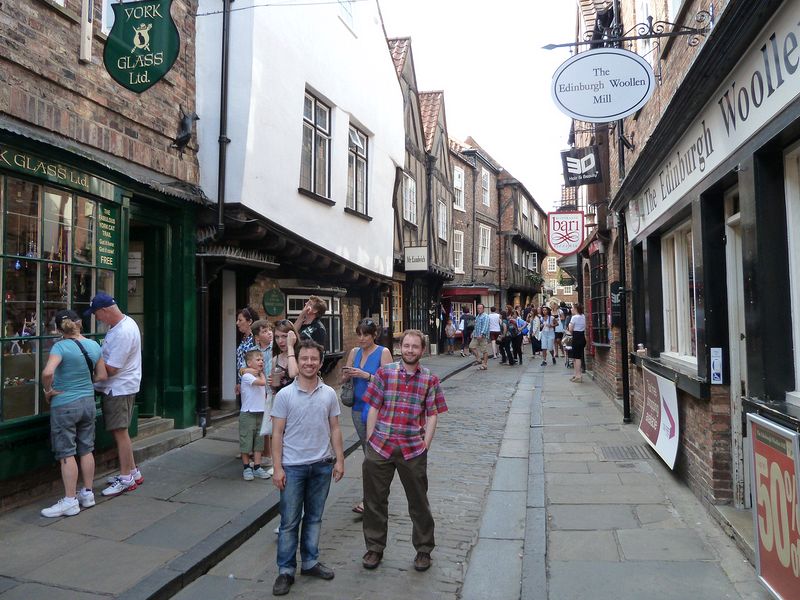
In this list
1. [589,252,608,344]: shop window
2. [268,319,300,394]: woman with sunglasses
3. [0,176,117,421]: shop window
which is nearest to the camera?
[0,176,117,421]: shop window

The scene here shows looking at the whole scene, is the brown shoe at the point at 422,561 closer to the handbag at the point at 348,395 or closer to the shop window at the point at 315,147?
the handbag at the point at 348,395

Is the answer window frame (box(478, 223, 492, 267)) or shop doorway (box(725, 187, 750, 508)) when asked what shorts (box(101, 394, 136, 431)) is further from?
window frame (box(478, 223, 492, 267))

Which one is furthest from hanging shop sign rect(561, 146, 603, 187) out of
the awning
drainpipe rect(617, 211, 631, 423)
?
the awning

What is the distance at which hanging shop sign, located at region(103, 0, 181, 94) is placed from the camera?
6020mm

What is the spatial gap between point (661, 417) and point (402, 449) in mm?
3725

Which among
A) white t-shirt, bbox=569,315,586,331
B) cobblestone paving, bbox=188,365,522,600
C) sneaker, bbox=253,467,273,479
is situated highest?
white t-shirt, bbox=569,315,586,331

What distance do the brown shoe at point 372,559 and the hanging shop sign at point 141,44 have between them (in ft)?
15.0

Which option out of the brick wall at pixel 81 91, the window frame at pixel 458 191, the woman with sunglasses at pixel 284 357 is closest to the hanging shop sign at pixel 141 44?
the brick wall at pixel 81 91

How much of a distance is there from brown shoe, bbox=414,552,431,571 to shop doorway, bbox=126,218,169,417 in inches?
172

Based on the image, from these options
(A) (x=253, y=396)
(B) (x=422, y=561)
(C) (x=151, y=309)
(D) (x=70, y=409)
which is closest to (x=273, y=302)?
(C) (x=151, y=309)

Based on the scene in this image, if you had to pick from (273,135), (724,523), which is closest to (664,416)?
(724,523)

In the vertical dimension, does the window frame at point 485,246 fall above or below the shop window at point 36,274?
above

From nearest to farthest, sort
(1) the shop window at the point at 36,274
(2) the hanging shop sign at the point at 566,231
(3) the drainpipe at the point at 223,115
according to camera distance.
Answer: (1) the shop window at the point at 36,274 → (3) the drainpipe at the point at 223,115 → (2) the hanging shop sign at the point at 566,231

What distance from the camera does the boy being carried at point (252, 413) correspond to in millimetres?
6285
